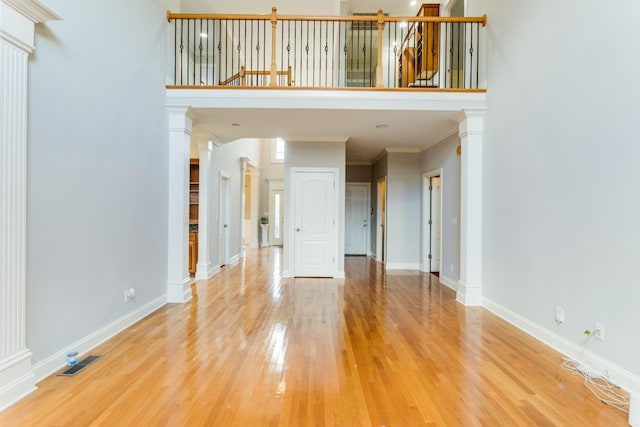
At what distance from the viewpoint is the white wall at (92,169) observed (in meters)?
2.19

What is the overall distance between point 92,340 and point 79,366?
1.15ft

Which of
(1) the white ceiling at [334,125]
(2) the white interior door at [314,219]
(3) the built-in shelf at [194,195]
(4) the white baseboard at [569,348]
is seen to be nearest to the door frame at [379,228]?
(1) the white ceiling at [334,125]

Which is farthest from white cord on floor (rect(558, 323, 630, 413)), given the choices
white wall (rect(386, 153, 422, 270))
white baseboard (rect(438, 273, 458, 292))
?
white wall (rect(386, 153, 422, 270))

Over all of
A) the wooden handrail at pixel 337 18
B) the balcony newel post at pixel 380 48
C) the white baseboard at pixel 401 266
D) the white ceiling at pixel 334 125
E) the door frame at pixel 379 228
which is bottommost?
the white baseboard at pixel 401 266

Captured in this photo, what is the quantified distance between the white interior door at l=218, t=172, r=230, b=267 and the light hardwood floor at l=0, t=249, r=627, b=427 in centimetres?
275

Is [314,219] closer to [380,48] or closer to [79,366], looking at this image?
[380,48]

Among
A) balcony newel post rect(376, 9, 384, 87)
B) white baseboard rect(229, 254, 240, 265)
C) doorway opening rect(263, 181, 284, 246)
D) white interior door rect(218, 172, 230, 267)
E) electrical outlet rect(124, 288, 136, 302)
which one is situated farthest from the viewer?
doorway opening rect(263, 181, 284, 246)

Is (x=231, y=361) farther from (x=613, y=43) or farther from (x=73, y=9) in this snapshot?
(x=613, y=43)

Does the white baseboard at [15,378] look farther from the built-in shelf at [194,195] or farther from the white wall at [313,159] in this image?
the white wall at [313,159]

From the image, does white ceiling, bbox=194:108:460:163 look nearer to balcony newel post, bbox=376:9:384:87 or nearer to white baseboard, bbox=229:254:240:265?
balcony newel post, bbox=376:9:384:87

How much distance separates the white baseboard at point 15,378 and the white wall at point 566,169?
3.93m

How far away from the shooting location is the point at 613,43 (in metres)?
2.23

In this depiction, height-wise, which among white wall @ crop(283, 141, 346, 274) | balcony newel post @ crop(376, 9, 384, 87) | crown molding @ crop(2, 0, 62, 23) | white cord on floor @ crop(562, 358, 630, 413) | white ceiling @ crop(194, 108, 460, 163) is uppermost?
balcony newel post @ crop(376, 9, 384, 87)

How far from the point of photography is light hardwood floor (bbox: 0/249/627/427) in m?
1.81
